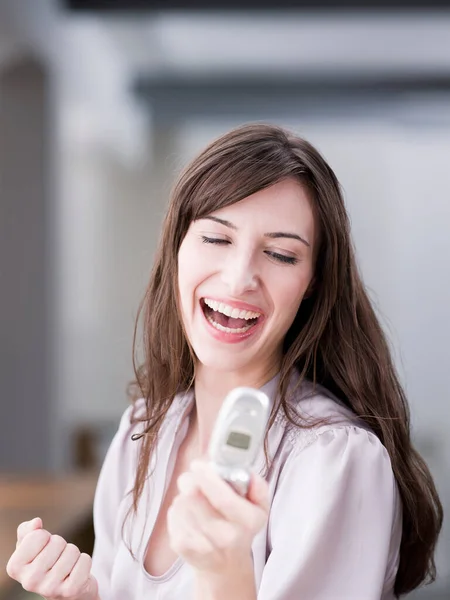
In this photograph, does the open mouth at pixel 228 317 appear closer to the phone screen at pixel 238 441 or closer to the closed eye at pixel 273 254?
the closed eye at pixel 273 254

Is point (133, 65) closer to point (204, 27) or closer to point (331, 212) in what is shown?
point (204, 27)

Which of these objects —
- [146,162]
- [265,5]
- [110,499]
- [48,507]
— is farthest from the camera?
[146,162]

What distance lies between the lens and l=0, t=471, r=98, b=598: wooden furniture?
165cm

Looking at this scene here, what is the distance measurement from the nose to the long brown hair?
8 centimetres

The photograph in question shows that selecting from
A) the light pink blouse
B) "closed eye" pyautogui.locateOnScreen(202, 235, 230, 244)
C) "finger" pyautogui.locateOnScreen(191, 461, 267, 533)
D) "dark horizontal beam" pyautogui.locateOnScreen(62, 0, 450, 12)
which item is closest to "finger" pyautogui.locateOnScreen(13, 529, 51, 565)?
the light pink blouse

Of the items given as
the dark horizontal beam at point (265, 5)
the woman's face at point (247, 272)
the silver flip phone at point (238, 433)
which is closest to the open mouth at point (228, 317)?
the woman's face at point (247, 272)

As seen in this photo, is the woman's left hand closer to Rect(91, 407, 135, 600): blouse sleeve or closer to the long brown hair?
the long brown hair

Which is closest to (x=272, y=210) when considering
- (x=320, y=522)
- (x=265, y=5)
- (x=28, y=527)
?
(x=320, y=522)

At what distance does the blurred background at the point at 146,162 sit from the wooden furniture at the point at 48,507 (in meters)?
1.46

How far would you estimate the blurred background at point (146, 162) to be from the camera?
384 cm

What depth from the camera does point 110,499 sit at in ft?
4.53

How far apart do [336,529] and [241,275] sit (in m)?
0.34

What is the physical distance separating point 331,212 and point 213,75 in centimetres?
337

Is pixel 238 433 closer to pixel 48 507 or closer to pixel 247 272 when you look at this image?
pixel 247 272
